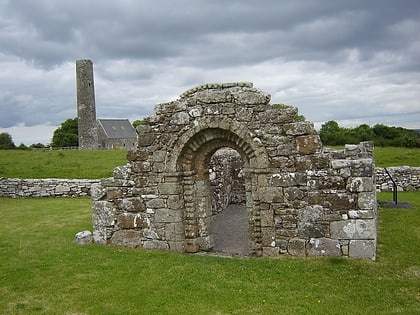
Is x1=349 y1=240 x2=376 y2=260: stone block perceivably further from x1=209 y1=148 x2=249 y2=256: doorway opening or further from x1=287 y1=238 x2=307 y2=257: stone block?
x1=209 y1=148 x2=249 y2=256: doorway opening

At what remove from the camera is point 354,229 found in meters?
8.95

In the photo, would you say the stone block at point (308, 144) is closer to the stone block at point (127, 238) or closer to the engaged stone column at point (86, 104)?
the stone block at point (127, 238)

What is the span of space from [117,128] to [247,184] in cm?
5809

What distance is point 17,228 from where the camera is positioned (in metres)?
14.1

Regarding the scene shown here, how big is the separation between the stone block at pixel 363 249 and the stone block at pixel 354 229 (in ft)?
0.35

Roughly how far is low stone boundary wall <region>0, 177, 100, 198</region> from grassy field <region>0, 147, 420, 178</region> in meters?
2.30

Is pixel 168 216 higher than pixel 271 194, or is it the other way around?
pixel 271 194

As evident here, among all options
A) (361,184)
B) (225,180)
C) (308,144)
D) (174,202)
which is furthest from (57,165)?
(361,184)

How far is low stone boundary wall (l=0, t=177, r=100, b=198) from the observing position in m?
21.3

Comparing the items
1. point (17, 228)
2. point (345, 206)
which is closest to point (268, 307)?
point (345, 206)

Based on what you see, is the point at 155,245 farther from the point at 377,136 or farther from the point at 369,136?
the point at 377,136

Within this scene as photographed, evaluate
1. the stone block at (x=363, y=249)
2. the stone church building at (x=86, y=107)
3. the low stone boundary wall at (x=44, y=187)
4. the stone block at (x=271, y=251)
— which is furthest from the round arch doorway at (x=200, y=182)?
the stone church building at (x=86, y=107)

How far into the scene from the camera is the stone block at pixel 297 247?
9.32 m

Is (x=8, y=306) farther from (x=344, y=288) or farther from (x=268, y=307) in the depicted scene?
(x=344, y=288)
